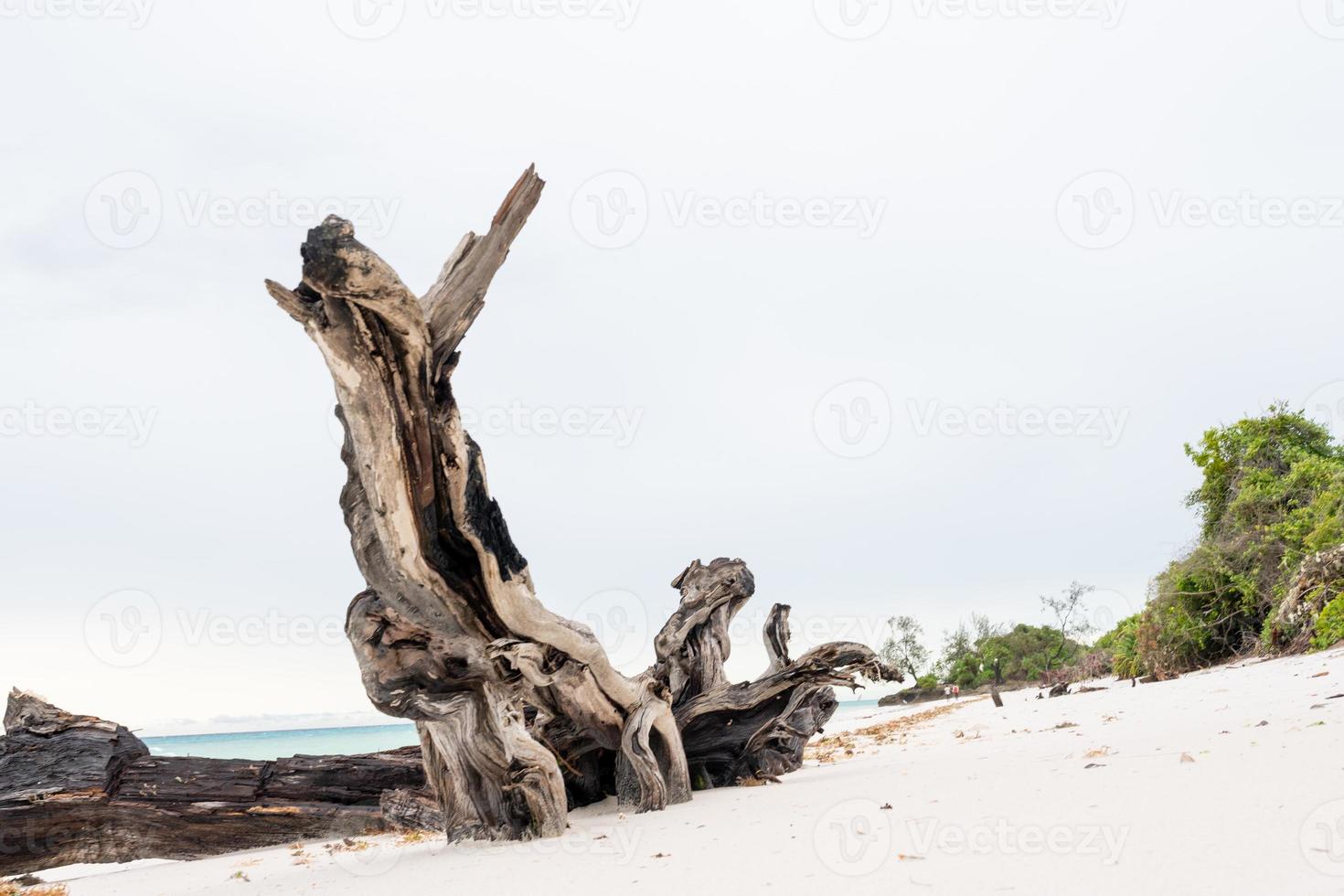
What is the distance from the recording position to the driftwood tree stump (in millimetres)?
4789

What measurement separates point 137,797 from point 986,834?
7405mm

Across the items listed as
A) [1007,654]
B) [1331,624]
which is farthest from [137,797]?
[1007,654]

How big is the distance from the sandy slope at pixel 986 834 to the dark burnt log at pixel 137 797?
0.36 meters

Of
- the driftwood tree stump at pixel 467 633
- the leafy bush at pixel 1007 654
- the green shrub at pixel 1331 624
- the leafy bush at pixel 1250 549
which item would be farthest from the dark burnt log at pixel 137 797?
the leafy bush at pixel 1007 654

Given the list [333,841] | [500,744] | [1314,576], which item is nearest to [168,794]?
[333,841]

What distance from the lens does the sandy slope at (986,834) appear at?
333cm

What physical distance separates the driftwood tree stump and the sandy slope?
55 cm

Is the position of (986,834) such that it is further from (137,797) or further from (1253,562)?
(1253,562)

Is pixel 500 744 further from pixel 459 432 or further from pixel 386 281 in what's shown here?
pixel 386 281

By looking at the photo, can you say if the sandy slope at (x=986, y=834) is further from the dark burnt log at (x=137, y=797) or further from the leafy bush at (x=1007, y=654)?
the leafy bush at (x=1007, y=654)

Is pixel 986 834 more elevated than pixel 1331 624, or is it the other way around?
pixel 986 834

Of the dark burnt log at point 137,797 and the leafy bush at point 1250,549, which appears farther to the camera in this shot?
the leafy bush at point 1250,549

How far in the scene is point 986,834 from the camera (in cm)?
409

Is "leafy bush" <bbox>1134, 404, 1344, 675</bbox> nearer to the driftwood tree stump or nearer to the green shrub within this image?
the green shrub
